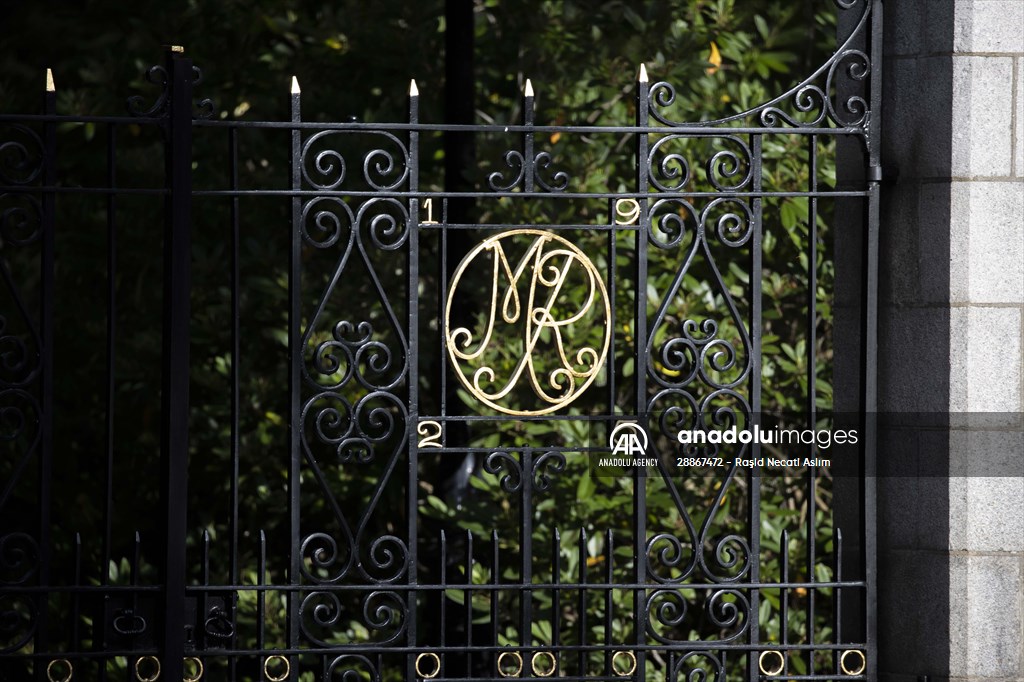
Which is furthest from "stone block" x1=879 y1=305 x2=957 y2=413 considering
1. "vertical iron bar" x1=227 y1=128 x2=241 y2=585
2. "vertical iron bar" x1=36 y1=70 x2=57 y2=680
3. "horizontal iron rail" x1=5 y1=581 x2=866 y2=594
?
"vertical iron bar" x1=36 y1=70 x2=57 y2=680

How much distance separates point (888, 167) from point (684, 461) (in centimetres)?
119

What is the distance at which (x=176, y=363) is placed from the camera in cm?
420

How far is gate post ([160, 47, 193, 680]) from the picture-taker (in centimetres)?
415

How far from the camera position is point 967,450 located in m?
4.18

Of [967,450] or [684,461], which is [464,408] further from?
[967,450]

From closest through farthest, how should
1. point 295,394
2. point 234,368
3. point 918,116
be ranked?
point 234,368 < point 295,394 < point 918,116

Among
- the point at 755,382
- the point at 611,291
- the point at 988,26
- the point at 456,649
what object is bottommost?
the point at 456,649

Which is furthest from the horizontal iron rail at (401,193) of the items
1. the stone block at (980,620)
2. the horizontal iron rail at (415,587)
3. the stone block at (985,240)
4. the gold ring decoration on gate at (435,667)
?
the gold ring decoration on gate at (435,667)

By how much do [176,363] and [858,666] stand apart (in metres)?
2.46

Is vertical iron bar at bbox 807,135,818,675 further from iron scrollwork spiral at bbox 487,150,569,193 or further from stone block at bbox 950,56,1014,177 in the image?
iron scrollwork spiral at bbox 487,150,569,193

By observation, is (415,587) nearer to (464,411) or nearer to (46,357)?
(46,357)

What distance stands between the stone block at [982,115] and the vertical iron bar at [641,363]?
3.25ft

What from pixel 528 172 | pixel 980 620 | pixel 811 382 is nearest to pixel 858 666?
pixel 980 620

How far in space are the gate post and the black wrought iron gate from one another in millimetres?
11
